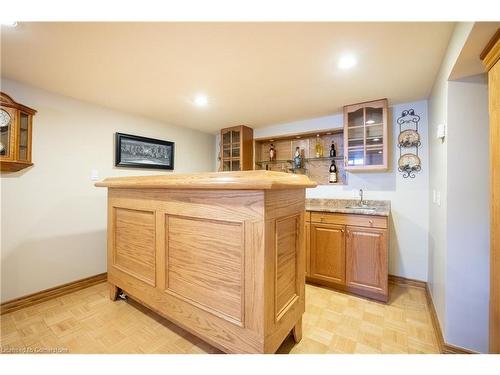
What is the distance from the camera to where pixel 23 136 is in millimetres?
1949

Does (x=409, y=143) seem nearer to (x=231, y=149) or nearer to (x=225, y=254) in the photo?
(x=231, y=149)

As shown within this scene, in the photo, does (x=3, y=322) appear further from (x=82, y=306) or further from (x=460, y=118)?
(x=460, y=118)

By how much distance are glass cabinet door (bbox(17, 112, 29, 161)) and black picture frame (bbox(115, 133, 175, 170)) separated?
2.58 ft

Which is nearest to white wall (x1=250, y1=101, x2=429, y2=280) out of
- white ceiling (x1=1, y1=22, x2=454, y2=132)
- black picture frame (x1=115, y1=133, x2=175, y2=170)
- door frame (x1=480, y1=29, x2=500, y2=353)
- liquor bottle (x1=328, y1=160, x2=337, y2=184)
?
liquor bottle (x1=328, y1=160, x2=337, y2=184)

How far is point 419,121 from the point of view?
2.39 m

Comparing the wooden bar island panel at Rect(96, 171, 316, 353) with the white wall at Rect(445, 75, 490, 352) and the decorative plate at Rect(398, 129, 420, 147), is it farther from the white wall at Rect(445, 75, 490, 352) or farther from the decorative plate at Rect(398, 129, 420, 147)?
the decorative plate at Rect(398, 129, 420, 147)

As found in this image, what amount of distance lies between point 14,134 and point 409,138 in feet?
12.8

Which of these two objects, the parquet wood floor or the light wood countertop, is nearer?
the light wood countertop

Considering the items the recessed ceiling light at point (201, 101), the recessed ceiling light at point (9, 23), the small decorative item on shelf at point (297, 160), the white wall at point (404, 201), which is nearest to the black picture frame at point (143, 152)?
the recessed ceiling light at point (201, 101)

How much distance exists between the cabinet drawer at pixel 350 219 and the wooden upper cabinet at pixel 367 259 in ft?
0.16

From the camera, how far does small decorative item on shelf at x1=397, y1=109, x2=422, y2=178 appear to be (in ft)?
7.86

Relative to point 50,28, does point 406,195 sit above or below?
below
